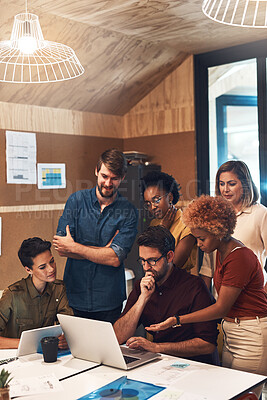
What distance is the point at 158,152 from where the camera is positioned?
4789 millimetres

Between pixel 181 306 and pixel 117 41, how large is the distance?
2330 millimetres

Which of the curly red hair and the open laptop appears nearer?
the open laptop

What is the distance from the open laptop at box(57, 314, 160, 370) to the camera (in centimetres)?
209

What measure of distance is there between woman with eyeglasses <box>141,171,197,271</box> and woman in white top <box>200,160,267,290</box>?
31 centimetres

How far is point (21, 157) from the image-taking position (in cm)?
398

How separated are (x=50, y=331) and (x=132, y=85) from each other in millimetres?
2806

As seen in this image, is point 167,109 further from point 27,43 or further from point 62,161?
point 27,43

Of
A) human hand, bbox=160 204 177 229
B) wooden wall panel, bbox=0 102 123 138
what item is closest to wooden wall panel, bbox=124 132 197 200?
wooden wall panel, bbox=0 102 123 138

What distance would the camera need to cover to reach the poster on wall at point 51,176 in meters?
4.14

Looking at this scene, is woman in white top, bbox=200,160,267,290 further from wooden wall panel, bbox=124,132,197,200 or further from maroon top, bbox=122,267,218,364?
wooden wall panel, bbox=124,132,197,200

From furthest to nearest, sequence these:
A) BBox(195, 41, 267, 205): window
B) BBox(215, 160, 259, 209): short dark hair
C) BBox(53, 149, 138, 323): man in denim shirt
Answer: BBox(195, 41, 267, 205): window
BBox(215, 160, 259, 209): short dark hair
BBox(53, 149, 138, 323): man in denim shirt

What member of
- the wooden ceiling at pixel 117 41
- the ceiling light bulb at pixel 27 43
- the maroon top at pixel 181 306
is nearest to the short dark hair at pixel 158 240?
the maroon top at pixel 181 306

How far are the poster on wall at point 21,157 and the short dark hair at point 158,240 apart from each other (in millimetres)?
1689

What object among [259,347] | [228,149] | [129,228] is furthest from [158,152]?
[259,347]
